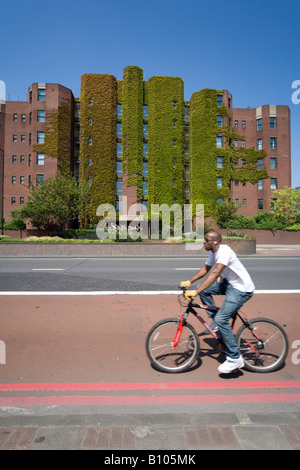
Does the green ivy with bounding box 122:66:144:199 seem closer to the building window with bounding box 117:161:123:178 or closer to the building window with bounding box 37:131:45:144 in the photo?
the building window with bounding box 117:161:123:178

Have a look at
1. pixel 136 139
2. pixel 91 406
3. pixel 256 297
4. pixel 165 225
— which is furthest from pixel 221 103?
pixel 91 406

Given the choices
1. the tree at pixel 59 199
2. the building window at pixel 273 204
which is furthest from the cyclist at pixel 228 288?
the building window at pixel 273 204

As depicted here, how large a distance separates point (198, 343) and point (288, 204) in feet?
136

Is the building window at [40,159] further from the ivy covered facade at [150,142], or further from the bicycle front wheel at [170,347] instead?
the bicycle front wheel at [170,347]

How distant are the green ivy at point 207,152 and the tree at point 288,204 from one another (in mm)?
7084

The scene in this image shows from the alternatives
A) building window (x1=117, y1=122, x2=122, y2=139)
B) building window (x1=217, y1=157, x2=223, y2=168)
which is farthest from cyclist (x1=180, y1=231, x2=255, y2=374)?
building window (x1=117, y1=122, x2=122, y2=139)

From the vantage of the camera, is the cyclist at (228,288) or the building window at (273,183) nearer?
the cyclist at (228,288)

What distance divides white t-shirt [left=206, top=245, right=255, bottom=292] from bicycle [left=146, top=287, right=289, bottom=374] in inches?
16.9

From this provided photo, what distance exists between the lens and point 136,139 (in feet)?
133

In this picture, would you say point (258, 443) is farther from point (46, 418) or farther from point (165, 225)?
point (165, 225)

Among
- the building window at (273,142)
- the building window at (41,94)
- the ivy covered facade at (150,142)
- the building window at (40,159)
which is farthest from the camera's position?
the building window at (273,142)

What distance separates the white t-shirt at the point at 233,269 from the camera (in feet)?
11.7

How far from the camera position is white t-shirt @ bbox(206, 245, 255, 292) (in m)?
3.58
